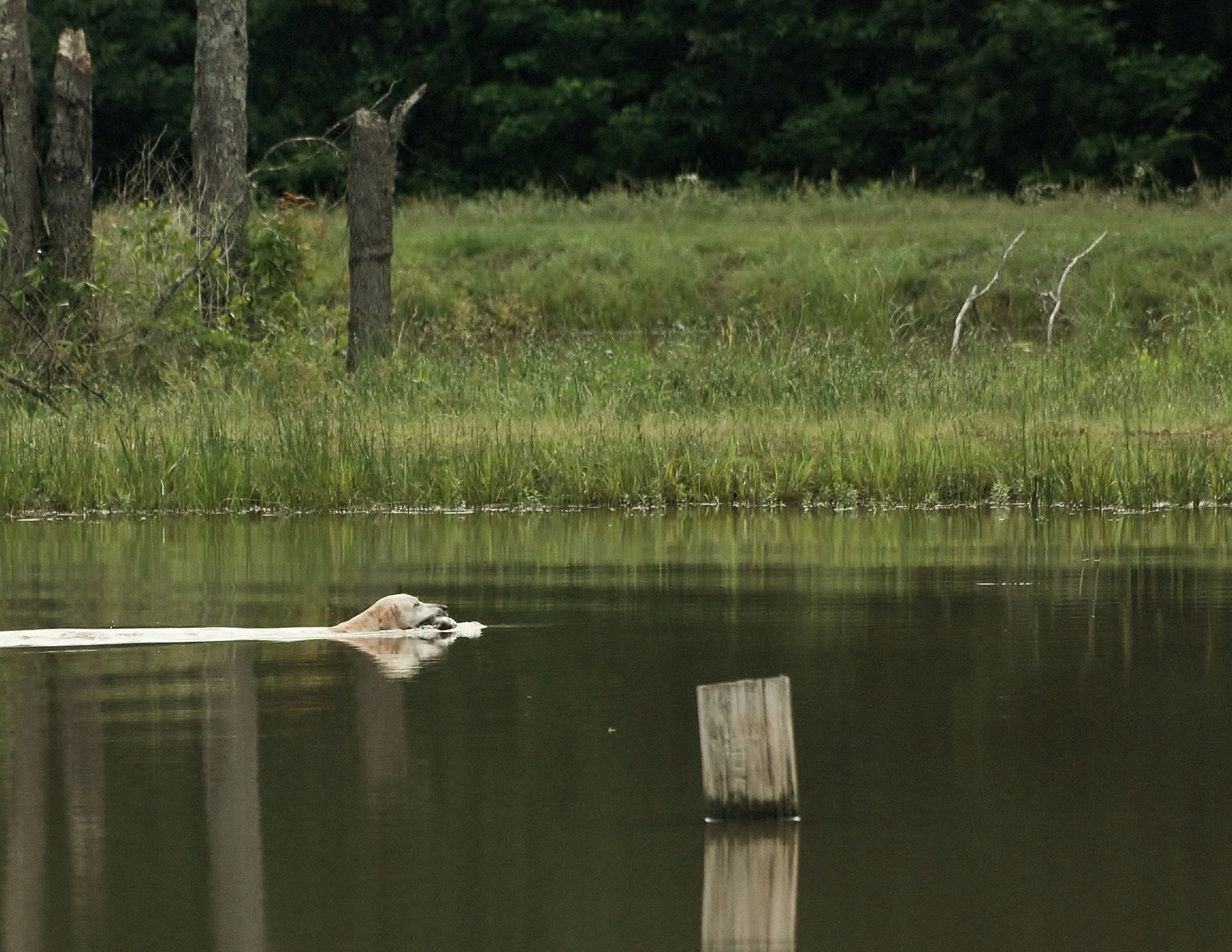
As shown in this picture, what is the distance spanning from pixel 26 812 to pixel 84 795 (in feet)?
0.79

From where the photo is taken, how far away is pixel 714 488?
1675 centimetres

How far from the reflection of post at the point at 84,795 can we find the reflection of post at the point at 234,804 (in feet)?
1.02

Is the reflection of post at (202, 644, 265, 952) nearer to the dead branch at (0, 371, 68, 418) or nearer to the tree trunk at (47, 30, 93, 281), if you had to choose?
the dead branch at (0, 371, 68, 418)

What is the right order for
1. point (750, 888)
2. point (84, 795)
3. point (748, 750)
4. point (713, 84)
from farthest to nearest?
point (713, 84)
point (84, 795)
point (748, 750)
point (750, 888)

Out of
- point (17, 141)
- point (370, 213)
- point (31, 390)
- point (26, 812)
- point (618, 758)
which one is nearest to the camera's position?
point (26, 812)

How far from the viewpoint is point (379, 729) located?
27.0 ft

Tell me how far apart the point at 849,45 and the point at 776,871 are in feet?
134

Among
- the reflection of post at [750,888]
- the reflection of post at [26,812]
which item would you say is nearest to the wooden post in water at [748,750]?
the reflection of post at [750,888]

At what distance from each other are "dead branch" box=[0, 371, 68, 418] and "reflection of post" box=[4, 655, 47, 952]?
975 centimetres

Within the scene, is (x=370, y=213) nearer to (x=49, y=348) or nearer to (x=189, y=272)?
(x=189, y=272)

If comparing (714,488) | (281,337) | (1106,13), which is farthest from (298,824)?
(1106,13)

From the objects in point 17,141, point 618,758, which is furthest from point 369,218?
point 618,758

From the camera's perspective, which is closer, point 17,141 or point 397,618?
point 397,618

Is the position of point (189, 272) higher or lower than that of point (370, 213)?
lower
